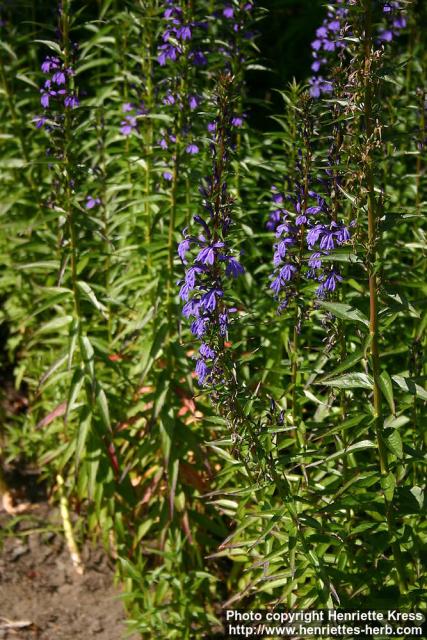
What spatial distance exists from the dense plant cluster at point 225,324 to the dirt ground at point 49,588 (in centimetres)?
19

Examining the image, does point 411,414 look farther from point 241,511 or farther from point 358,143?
point 358,143

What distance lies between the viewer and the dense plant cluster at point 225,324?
276cm

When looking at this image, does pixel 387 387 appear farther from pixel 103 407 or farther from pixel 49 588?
pixel 49 588

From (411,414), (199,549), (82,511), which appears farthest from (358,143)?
(82,511)

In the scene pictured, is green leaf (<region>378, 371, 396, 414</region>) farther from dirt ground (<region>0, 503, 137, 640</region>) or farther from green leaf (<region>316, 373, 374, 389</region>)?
dirt ground (<region>0, 503, 137, 640</region>)

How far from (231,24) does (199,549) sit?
2.91 m

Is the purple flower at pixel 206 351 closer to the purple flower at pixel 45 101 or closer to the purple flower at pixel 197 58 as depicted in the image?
the purple flower at pixel 45 101

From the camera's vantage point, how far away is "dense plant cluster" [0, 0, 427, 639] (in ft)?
9.06

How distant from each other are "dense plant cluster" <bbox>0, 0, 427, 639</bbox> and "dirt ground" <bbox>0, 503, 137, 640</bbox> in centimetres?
19

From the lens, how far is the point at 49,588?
439 centimetres

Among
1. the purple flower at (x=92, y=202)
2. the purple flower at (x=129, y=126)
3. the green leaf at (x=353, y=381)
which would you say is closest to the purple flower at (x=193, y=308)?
the green leaf at (x=353, y=381)

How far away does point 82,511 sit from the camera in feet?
15.3

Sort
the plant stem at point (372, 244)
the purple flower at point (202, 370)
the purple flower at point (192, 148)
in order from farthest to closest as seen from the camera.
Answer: the purple flower at point (192, 148) → the purple flower at point (202, 370) → the plant stem at point (372, 244)

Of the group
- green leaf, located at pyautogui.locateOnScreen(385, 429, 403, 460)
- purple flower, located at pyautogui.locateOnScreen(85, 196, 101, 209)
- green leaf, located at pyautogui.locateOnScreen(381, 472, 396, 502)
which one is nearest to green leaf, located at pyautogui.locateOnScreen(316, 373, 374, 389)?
green leaf, located at pyautogui.locateOnScreen(385, 429, 403, 460)
